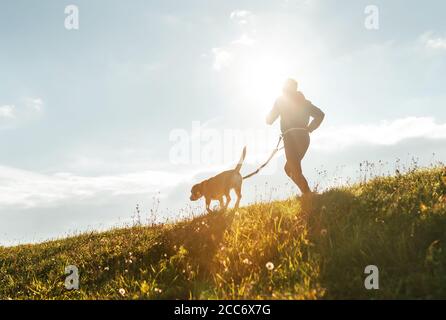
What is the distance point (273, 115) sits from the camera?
11.6m

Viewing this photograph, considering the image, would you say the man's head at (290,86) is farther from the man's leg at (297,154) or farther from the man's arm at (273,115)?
the man's leg at (297,154)

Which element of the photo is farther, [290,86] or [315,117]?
[290,86]

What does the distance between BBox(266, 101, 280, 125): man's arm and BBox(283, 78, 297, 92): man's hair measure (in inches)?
18.1

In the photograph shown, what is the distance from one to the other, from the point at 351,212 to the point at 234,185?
404 centimetres

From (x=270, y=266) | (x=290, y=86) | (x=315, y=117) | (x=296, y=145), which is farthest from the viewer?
(x=290, y=86)

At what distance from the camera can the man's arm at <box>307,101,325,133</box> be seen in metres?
11.2

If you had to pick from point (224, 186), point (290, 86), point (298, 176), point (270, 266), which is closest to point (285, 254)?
point (270, 266)

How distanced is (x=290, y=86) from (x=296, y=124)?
100 cm

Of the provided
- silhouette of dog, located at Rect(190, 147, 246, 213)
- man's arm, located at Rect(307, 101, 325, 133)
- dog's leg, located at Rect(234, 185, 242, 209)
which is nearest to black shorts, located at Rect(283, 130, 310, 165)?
man's arm, located at Rect(307, 101, 325, 133)

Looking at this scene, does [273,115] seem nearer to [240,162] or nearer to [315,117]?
[315,117]

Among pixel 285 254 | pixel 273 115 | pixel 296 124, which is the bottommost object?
pixel 285 254

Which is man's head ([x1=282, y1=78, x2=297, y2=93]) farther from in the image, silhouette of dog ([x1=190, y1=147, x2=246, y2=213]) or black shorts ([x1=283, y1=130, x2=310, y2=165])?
silhouette of dog ([x1=190, y1=147, x2=246, y2=213])
